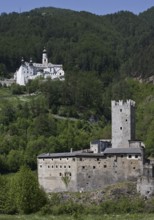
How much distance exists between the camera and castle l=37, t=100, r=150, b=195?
73.1 meters

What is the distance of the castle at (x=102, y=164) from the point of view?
73.1 metres

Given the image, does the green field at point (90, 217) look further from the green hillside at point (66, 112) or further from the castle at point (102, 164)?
the green hillside at point (66, 112)

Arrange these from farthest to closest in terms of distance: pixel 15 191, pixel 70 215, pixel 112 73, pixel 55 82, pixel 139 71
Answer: pixel 112 73
pixel 139 71
pixel 55 82
pixel 15 191
pixel 70 215

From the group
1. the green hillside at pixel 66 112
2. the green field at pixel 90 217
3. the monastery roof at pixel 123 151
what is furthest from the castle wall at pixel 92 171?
the green hillside at pixel 66 112

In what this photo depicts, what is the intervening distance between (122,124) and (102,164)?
733cm

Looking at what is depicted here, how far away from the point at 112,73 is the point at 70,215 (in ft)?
361

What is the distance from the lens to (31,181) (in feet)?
240

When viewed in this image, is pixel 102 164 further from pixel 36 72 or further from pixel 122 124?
pixel 36 72

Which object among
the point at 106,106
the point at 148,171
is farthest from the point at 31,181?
the point at 106,106

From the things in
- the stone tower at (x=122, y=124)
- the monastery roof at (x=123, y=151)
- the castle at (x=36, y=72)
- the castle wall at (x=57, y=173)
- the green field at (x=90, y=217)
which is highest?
the castle at (x=36, y=72)

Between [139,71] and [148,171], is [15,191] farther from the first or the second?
[139,71]

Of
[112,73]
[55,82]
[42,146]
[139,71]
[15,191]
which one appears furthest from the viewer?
[112,73]

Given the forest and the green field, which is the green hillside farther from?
the green field

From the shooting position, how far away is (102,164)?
243 feet
